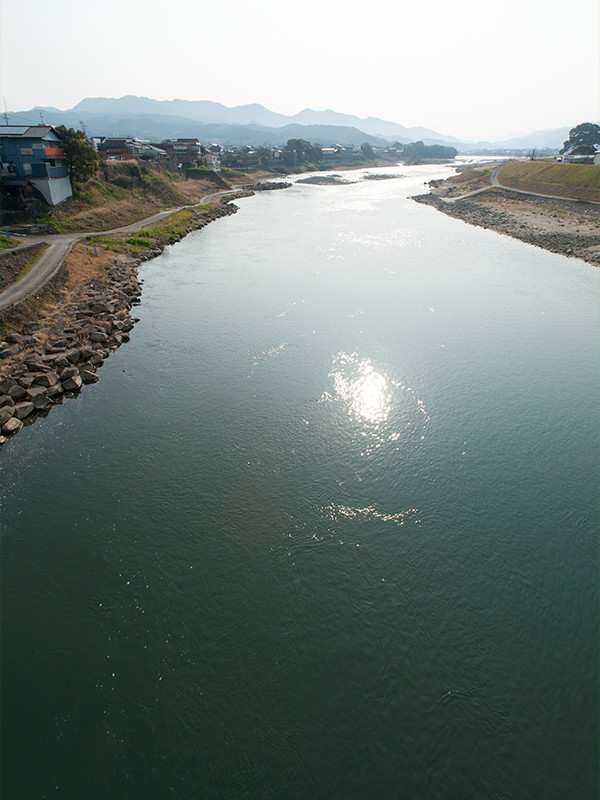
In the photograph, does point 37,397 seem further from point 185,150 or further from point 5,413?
point 185,150

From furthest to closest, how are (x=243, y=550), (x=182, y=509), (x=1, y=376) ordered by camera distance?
(x=1, y=376) < (x=182, y=509) < (x=243, y=550)

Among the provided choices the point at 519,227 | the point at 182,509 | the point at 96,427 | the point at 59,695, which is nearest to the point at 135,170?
the point at 519,227

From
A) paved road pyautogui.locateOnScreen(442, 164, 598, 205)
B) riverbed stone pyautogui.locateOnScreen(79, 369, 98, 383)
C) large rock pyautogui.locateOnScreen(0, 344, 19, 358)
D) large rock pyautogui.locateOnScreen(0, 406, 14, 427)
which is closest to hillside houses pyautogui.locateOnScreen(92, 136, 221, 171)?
paved road pyautogui.locateOnScreen(442, 164, 598, 205)

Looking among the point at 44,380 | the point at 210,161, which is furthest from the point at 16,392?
the point at 210,161

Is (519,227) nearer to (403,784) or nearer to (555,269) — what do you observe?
(555,269)

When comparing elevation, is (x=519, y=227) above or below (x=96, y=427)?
above

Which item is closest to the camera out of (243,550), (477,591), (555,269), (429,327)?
(477,591)

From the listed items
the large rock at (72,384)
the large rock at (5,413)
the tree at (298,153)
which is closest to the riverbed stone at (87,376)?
the large rock at (72,384)
